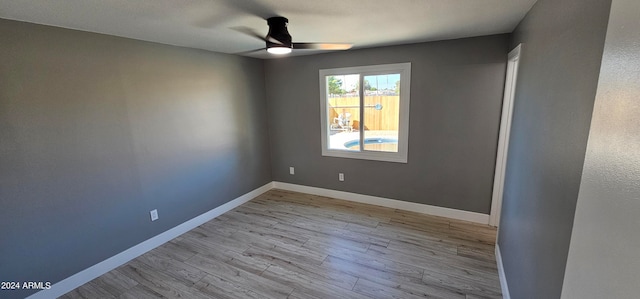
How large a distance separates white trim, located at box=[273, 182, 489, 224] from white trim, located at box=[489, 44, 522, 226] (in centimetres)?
21

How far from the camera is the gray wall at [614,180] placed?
1.97 ft

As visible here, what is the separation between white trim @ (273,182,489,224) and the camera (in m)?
3.22

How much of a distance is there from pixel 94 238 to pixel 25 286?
19.5 inches

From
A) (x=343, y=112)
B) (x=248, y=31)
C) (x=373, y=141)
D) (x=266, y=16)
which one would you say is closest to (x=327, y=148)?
(x=343, y=112)

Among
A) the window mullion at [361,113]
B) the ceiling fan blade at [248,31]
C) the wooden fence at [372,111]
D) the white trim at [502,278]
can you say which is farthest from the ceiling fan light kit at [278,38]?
the white trim at [502,278]

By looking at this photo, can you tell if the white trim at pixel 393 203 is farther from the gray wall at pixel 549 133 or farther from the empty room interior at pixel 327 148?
the gray wall at pixel 549 133

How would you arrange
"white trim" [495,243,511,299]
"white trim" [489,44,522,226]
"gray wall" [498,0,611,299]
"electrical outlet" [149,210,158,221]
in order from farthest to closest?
"electrical outlet" [149,210,158,221] → "white trim" [489,44,522,226] → "white trim" [495,243,511,299] → "gray wall" [498,0,611,299]

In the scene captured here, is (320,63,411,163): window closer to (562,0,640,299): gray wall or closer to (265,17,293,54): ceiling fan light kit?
(265,17,293,54): ceiling fan light kit

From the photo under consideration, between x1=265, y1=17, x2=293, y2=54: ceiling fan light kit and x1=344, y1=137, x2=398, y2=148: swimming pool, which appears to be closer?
x1=265, y1=17, x2=293, y2=54: ceiling fan light kit

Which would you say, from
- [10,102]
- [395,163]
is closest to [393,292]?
[395,163]

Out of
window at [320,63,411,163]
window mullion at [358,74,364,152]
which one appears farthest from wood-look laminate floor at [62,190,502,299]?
window mullion at [358,74,364,152]

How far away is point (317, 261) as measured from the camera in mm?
2547

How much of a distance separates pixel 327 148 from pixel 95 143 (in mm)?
2758

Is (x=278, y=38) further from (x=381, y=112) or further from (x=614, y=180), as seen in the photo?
(x=381, y=112)
